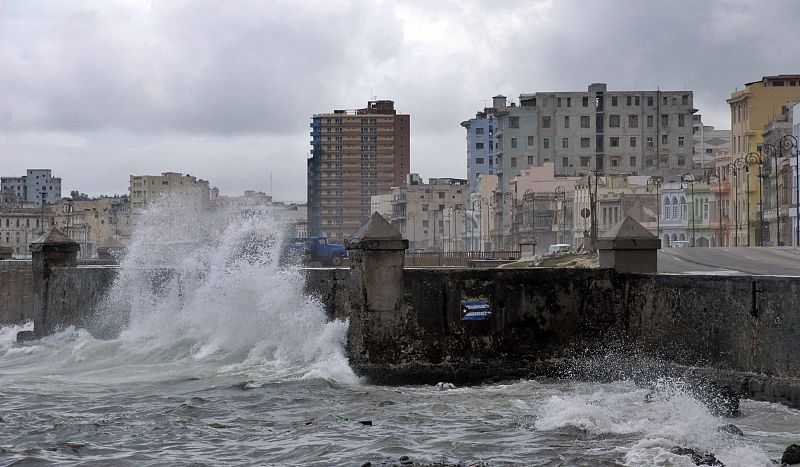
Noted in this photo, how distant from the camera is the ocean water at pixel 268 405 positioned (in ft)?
39.8

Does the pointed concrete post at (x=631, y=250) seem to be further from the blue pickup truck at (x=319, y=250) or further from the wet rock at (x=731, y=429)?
the blue pickup truck at (x=319, y=250)

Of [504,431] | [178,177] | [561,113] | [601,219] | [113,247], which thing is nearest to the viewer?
[504,431]

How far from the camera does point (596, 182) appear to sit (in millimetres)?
60469

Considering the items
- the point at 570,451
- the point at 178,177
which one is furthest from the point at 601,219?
the point at 178,177

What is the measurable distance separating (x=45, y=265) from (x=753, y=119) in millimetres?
63298

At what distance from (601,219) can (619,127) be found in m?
36.4

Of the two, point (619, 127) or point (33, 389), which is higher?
point (619, 127)

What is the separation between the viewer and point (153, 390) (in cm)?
1802

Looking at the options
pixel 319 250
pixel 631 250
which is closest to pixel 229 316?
pixel 631 250

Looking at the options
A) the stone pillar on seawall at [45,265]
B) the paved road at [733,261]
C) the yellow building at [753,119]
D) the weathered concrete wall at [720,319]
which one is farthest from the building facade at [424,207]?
the weathered concrete wall at [720,319]

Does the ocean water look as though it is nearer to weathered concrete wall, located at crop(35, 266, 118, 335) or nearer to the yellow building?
weathered concrete wall, located at crop(35, 266, 118, 335)

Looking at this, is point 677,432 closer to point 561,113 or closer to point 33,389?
point 33,389

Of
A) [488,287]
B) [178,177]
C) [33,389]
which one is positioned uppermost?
[178,177]

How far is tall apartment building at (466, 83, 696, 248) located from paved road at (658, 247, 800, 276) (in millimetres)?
78865
